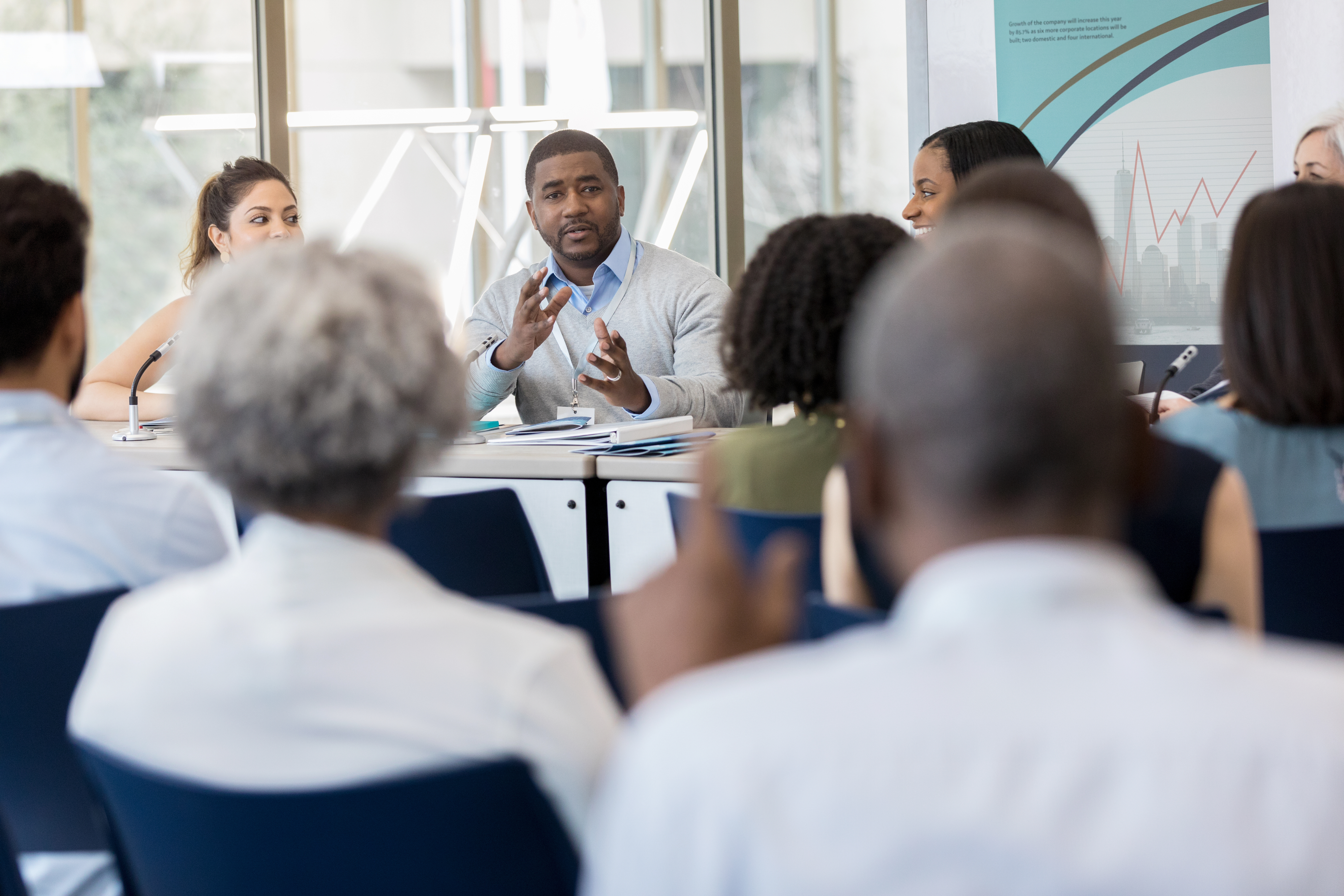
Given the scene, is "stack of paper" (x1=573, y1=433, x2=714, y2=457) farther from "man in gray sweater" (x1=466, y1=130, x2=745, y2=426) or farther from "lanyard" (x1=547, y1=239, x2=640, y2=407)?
"lanyard" (x1=547, y1=239, x2=640, y2=407)

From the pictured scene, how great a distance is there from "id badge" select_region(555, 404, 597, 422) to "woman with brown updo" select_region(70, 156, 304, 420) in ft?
3.05

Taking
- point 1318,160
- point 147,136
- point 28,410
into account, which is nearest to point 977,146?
point 1318,160

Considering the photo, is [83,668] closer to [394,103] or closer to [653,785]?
[653,785]

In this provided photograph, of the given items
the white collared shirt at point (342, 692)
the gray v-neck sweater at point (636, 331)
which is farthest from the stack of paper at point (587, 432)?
the white collared shirt at point (342, 692)

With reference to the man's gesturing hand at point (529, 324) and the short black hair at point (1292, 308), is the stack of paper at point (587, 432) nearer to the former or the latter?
the man's gesturing hand at point (529, 324)

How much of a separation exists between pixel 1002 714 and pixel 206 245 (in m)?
3.57

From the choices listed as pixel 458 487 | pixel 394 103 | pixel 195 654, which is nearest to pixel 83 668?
pixel 195 654

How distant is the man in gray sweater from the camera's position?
141 inches

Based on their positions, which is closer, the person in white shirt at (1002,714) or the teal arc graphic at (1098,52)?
the person in white shirt at (1002,714)

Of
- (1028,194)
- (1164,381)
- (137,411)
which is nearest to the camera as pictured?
(1028,194)

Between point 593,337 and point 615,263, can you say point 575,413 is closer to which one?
point 593,337

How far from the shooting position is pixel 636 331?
3.66 meters

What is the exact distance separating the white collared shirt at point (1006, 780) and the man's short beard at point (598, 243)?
124 inches

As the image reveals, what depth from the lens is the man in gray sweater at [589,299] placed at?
3580mm
